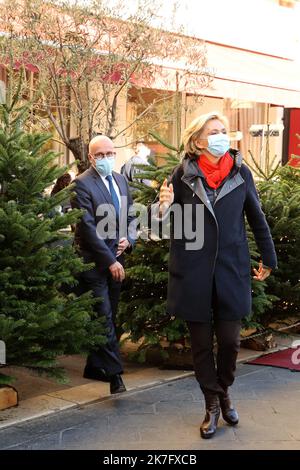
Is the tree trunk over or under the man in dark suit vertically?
over

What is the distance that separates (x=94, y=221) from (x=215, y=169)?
1074 millimetres

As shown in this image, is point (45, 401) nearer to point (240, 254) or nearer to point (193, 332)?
point (193, 332)

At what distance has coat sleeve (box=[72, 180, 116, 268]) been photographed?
4.87 meters

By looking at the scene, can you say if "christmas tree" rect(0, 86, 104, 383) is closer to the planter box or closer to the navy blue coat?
the planter box

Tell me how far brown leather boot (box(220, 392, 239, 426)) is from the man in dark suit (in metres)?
0.88

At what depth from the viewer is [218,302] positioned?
424cm

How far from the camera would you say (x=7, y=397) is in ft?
15.5

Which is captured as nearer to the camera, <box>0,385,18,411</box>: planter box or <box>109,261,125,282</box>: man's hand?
<box>0,385,18,411</box>: planter box

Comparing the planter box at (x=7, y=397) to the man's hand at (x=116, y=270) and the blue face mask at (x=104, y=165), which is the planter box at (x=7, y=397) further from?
the blue face mask at (x=104, y=165)

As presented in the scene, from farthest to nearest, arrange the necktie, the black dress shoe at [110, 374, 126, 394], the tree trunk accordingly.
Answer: the tree trunk → the necktie → the black dress shoe at [110, 374, 126, 394]

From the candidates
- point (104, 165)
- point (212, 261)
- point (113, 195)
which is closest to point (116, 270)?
point (113, 195)

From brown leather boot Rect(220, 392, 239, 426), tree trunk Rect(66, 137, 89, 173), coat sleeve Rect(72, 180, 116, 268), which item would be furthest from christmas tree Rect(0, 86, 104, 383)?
tree trunk Rect(66, 137, 89, 173)

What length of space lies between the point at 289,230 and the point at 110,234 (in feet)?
6.80
